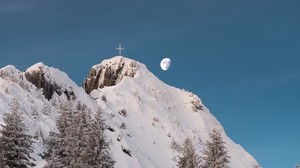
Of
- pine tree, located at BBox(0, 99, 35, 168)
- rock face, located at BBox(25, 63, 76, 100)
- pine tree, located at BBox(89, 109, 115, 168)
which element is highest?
rock face, located at BBox(25, 63, 76, 100)

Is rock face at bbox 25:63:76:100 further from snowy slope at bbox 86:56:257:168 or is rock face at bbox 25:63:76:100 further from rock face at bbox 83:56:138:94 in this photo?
rock face at bbox 83:56:138:94

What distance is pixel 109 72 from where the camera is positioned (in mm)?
62500

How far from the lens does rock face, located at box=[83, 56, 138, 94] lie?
61.6m

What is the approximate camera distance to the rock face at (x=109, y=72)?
61.6 meters

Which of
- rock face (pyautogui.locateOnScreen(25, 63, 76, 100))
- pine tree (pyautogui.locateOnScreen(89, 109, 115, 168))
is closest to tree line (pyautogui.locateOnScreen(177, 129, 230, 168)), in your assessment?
pine tree (pyautogui.locateOnScreen(89, 109, 115, 168))

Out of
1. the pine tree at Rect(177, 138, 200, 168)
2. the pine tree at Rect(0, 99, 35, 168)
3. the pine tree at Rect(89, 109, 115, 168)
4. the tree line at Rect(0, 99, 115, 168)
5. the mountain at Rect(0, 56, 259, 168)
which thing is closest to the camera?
the pine tree at Rect(0, 99, 35, 168)

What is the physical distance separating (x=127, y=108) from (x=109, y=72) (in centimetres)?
1260

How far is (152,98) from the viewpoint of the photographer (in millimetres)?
56156

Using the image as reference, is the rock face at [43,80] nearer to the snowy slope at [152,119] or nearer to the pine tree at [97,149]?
the snowy slope at [152,119]

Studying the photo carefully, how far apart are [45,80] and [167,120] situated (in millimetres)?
14769

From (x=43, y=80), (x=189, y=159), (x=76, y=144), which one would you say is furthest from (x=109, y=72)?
(x=76, y=144)

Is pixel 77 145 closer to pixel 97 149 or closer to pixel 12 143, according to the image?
pixel 97 149

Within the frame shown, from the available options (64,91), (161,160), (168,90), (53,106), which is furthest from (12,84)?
(168,90)

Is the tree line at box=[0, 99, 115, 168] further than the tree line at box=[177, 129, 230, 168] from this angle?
No
